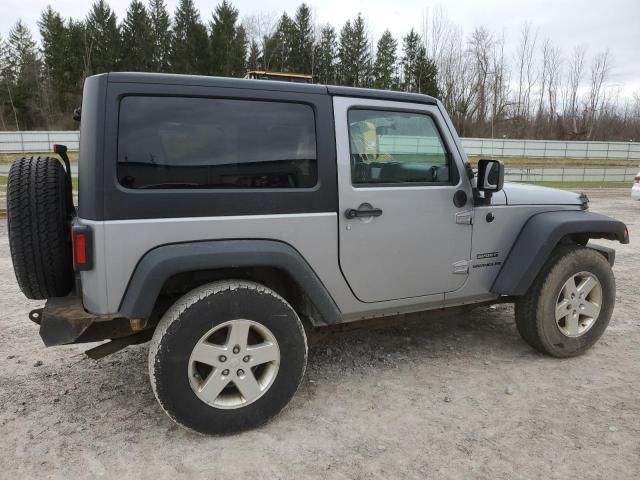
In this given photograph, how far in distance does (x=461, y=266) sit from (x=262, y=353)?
1583 mm

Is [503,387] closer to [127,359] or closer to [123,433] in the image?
[123,433]

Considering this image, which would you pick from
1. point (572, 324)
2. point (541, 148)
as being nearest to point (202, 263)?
point (572, 324)

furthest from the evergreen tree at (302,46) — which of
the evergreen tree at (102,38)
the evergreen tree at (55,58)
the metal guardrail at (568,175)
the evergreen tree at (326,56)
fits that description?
the metal guardrail at (568,175)

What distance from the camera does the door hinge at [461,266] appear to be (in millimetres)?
3611

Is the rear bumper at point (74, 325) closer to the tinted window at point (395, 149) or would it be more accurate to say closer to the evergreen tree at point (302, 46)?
the tinted window at point (395, 149)

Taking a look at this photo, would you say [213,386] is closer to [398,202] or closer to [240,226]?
[240,226]

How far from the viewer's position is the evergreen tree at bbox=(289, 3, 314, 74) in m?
53.5

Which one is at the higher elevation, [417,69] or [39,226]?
[417,69]

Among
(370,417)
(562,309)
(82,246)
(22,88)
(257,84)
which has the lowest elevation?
(370,417)

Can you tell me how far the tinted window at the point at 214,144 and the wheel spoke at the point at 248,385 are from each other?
1080 millimetres

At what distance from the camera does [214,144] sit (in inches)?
111

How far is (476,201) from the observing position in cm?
360

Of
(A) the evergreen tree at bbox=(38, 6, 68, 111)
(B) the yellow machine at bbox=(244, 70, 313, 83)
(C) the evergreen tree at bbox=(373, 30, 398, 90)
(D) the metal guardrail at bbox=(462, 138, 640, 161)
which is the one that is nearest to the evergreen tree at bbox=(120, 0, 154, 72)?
(A) the evergreen tree at bbox=(38, 6, 68, 111)

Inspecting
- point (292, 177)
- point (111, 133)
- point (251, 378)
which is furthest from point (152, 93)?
point (251, 378)
